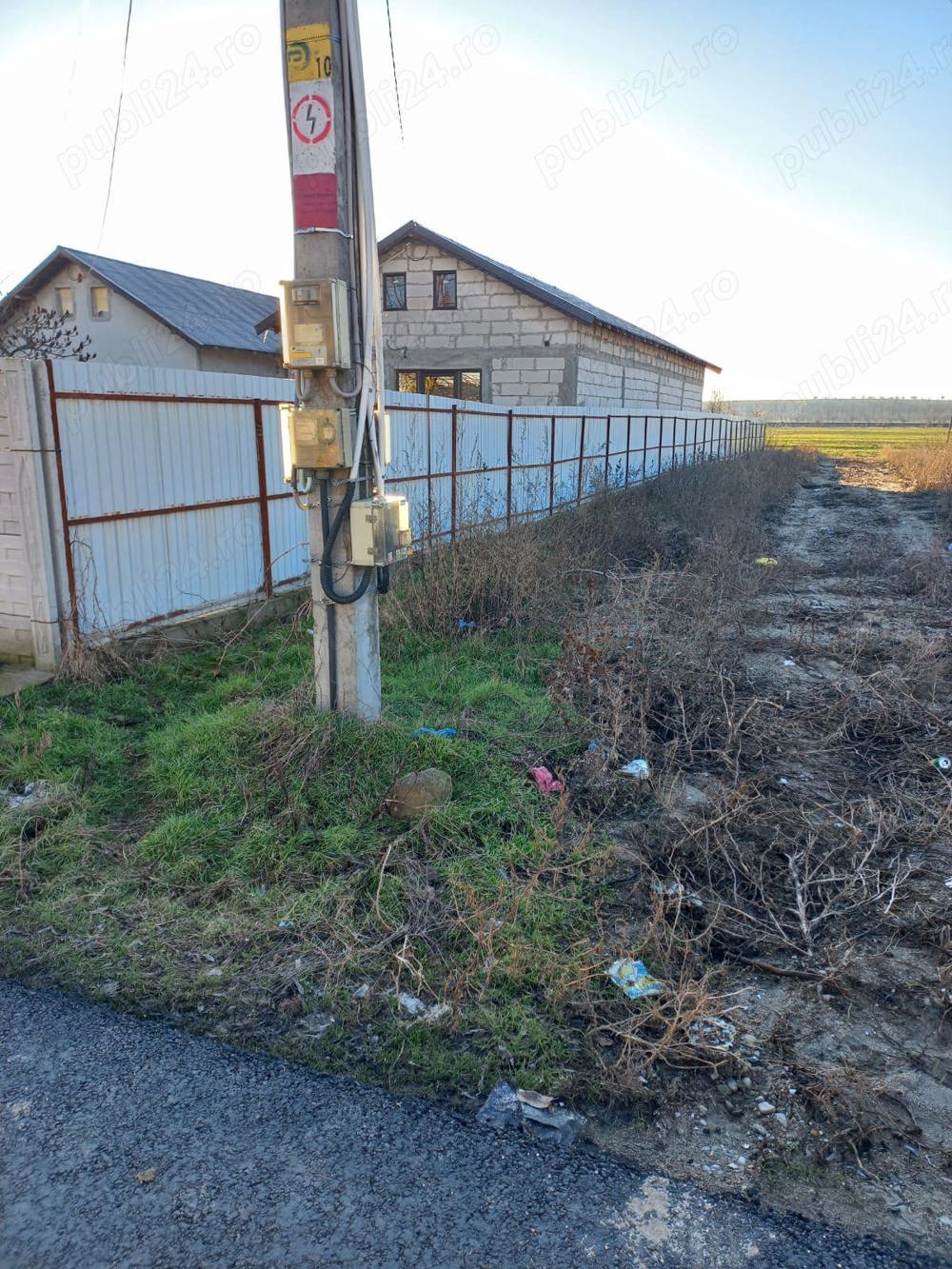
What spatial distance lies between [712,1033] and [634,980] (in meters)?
0.32

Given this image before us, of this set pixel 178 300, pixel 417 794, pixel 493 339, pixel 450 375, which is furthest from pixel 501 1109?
pixel 178 300

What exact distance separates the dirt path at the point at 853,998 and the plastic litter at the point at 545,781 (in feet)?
2.22

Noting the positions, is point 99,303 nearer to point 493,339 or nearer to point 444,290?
point 444,290

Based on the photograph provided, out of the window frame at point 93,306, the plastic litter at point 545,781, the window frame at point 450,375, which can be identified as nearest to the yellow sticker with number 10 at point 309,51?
the plastic litter at point 545,781

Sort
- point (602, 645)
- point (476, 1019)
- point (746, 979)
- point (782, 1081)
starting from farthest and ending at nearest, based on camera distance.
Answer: point (602, 645), point (746, 979), point (476, 1019), point (782, 1081)

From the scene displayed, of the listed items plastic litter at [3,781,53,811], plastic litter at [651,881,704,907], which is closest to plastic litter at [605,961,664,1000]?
plastic litter at [651,881,704,907]

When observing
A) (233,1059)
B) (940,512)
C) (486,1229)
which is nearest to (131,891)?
(233,1059)

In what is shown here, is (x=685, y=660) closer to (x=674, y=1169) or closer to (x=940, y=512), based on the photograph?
(x=674, y=1169)

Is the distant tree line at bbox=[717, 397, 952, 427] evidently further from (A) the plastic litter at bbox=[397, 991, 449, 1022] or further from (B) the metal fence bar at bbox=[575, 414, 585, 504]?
(A) the plastic litter at bbox=[397, 991, 449, 1022]

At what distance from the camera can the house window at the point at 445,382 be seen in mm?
18297

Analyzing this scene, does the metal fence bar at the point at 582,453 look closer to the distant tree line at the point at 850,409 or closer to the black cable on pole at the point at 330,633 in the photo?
the black cable on pole at the point at 330,633

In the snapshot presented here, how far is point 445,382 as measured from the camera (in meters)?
18.5

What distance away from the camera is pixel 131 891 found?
3.36m

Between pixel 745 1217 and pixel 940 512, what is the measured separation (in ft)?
61.7
